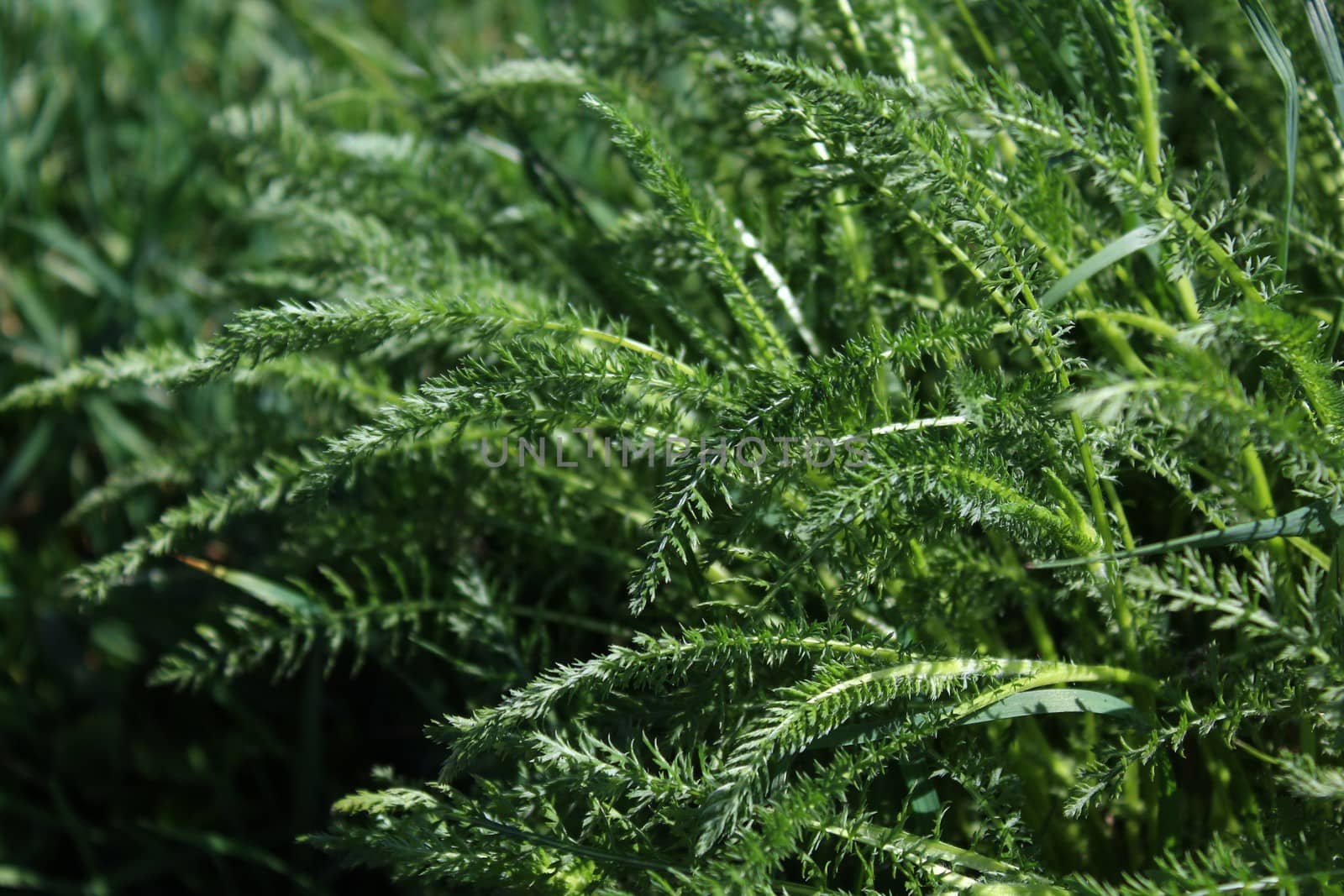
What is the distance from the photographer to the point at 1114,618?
2.79 feet

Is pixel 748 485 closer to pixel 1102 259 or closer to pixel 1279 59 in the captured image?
pixel 1102 259

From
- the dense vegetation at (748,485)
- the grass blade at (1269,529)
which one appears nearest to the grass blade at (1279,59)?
the dense vegetation at (748,485)

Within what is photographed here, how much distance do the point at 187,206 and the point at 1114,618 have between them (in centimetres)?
169

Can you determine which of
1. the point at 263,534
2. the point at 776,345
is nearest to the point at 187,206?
the point at 263,534

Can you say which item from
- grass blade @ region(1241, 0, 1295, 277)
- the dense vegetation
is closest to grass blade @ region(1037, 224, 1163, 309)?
the dense vegetation

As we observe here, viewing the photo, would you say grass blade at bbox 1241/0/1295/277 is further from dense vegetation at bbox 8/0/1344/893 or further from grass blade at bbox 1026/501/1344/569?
grass blade at bbox 1026/501/1344/569

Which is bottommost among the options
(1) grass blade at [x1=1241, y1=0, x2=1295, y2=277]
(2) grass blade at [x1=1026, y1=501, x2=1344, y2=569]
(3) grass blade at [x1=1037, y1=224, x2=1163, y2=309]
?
(2) grass blade at [x1=1026, y1=501, x2=1344, y2=569]

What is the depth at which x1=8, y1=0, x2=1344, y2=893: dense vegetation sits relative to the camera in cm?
75

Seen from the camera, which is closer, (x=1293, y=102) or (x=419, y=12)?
(x=1293, y=102)

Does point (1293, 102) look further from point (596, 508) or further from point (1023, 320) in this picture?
point (596, 508)

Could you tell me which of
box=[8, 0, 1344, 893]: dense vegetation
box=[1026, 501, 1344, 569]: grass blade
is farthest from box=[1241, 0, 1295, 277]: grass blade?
box=[1026, 501, 1344, 569]: grass blade

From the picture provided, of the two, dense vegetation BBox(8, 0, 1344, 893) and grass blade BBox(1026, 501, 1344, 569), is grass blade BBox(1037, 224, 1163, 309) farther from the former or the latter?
grass blade BBox(1026, 501, 1344, 569)

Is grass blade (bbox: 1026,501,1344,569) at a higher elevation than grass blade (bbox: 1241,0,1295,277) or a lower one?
lower

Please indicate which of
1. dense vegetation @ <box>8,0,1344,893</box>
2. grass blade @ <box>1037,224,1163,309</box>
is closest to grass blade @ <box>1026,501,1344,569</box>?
dense vegetation @ <box>8,0,1344,893</box>
